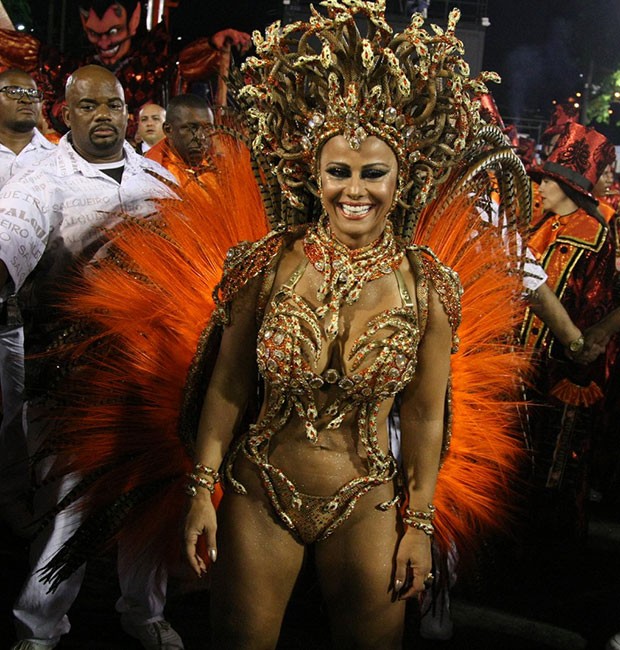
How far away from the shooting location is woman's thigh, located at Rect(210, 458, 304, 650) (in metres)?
2.54

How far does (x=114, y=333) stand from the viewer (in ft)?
9.65

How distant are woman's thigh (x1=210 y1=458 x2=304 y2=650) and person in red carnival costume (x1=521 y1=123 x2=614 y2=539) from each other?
2.93 m

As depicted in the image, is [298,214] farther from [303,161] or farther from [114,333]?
[114,333]

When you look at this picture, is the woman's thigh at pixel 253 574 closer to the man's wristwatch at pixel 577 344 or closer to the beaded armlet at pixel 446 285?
the beaded armlet at pixel 446 285

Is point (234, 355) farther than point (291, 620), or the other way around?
point (291, 620)

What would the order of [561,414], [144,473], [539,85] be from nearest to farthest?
[144,473] < [561,414] < [539,85]

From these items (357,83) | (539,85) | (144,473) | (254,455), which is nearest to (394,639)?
(254,455)

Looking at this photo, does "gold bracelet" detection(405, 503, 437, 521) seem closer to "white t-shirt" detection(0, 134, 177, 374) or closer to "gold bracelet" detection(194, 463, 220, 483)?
"gold bracelet" detection(194, 463, 220, 483)

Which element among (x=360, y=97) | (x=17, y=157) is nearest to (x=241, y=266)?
(x=360, y=97)

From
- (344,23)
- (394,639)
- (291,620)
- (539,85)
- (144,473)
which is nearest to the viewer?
(344,23)

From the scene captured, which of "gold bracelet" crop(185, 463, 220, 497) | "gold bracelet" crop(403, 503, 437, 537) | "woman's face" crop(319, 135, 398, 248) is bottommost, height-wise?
"gold bracelet" crop(403, 503, 437, 537)

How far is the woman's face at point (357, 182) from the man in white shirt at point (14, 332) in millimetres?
1640

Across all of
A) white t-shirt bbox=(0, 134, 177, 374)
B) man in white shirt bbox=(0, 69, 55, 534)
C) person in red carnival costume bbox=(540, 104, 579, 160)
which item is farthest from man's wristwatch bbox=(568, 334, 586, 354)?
man in white shirt bbox=(0, 69, 55, 534)

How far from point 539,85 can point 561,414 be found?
19.2 metres
